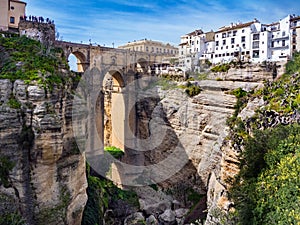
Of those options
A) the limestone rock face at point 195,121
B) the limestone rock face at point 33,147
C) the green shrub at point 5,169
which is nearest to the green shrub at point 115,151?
the limestone rock face at point 195,121

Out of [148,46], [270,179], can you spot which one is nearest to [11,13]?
[270,179]

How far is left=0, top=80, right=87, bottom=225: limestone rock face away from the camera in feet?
42.8

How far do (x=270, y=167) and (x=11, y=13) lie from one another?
72.9ft

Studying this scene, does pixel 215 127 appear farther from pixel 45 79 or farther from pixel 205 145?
pixel 45 79

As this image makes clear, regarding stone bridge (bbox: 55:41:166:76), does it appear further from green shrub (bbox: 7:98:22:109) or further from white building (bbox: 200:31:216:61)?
green shrub (bbox: 7:98:22:109)

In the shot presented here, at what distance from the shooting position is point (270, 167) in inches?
359

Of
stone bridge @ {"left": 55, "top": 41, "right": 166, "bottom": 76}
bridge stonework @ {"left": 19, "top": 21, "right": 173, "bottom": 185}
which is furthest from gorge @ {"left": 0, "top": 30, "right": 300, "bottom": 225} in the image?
stone bridge @ {"left": 55, "top": 41, "right": 166, "bottom": 76}

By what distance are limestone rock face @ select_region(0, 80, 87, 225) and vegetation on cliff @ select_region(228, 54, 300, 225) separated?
24.4ft

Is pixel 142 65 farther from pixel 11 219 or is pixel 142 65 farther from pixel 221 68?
pixel 11 219

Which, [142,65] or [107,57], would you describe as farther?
[142,65]

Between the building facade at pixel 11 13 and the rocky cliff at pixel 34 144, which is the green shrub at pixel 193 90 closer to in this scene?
the building facade at pixel 11 13

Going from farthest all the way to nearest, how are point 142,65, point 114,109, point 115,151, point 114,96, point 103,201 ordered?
1. point 142,65
2. point 114,96
3. point 114,109
4. point 115,151
5. point 103,201

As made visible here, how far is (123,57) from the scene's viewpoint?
35.9 meters

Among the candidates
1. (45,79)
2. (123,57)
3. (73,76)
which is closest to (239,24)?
(123,57)
